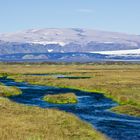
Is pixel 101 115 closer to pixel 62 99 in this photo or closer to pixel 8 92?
pixel 62 99

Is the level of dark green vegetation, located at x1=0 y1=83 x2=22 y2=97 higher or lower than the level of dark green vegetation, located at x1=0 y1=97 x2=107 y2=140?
lower

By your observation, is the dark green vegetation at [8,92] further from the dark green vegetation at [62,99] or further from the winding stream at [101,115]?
the dark green vegetation at [62,99]

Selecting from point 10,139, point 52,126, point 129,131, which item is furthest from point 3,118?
point 129,131

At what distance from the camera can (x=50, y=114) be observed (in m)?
46.2

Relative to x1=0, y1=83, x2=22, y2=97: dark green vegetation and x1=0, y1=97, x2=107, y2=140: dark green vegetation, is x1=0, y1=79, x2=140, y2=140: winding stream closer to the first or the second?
x1=0, y1=83, x2=22, y2=97: dark green vegetation

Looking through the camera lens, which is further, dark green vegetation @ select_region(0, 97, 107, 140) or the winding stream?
the winding stream

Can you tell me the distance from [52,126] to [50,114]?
22.7 ft

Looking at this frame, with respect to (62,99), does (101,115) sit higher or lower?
higher

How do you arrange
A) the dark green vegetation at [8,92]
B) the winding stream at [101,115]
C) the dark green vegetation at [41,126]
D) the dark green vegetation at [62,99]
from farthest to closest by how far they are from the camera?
the dark green vegetation at [8,92]
the dark green vegetation at [62,99]
the winding stream at [101,115]
the dark green vegetation at [41,126]

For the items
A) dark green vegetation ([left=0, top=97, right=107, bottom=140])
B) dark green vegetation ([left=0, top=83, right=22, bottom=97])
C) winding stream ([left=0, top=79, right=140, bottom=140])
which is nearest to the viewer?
dark green vegetation ([left=0, top=97, right=107, bottom=140])

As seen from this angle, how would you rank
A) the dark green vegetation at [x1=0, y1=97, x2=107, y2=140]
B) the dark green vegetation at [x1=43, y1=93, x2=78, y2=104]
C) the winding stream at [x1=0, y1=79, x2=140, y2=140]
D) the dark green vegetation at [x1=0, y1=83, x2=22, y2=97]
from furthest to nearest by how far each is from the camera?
the dark green vegetation at [x1=0, y1=83, x2=22, y2=97]
the dark green vegetation at [x1=43, y1=93, x2=78, y2=104]
the winding stream at [x1=0, y1=79, x2=140, y2=140]
the dark green vegetation at [x1=0, y1=97, x2=107, y2=140]

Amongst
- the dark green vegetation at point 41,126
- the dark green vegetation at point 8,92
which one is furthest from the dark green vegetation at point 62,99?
the dark green vegetation at point 41,126

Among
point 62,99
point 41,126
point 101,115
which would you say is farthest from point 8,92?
point 41,126

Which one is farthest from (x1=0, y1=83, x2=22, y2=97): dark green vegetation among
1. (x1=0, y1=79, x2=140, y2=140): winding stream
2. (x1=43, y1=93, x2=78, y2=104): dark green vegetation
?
(x1=43, y1=93, x2=78, y2=104): dark green vegetation
